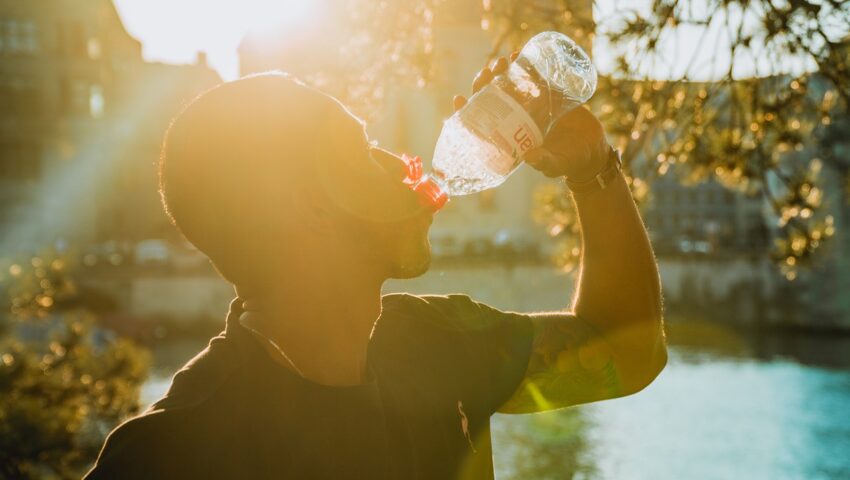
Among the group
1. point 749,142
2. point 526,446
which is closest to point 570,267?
point 749,142

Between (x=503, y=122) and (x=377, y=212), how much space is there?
1.43ft

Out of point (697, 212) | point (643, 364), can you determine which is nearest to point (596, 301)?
point (643, 364)

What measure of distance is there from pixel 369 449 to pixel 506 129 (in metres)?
0.74

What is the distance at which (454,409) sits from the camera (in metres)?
1.62

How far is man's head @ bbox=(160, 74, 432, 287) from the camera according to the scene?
149 cm

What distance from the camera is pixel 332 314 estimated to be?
1559 mm

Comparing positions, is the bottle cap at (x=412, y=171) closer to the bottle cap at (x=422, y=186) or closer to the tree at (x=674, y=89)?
the bottle cap at (x=422, y=186)

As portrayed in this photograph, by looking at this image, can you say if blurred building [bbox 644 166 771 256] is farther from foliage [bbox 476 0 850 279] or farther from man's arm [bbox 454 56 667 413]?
man's arm [bbox 454 56 667 413]

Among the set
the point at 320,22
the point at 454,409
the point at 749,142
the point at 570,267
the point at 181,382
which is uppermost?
the point at 181,382

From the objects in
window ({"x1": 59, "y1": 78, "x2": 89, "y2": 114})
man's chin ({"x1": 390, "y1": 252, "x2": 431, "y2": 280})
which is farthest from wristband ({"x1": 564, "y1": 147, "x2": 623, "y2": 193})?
window ({"x1": 59, "y1": 78, "x2": 89, "y2": 114})

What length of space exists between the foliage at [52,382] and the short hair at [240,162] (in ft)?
13.3

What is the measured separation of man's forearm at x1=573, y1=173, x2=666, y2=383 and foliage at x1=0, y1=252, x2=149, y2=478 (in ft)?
13.8

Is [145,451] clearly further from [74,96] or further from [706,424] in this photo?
[74,96]

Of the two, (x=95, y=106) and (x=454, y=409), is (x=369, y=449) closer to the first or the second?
(x=454, y=409)
